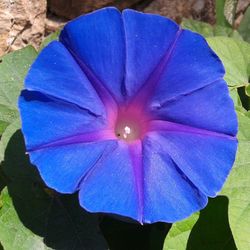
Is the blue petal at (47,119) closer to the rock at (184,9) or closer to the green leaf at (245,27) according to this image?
the rock at (184,9)

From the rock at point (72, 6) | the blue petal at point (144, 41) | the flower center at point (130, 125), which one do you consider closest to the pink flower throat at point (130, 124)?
the flower center at point (130, 125)

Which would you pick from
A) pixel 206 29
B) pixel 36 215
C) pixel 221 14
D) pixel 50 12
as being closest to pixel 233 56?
pixel 206 29

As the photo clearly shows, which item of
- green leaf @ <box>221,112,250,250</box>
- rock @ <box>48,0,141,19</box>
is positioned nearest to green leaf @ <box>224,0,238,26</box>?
rock @ <box>48,0,141,19</box>

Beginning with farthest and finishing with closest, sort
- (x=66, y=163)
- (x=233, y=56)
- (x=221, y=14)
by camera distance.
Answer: (x=221, y=14) < (x=233, y=56) < (x=66, y=163)

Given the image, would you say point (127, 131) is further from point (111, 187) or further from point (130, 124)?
point (111, 187)

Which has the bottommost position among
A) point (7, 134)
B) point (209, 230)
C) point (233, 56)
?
point (209, 230)

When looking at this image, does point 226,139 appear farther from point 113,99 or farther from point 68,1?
point 68,1
